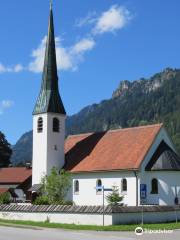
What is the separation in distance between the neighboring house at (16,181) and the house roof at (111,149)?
12.7 metres

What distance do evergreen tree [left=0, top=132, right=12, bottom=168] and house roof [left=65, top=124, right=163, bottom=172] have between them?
34612 millimetres

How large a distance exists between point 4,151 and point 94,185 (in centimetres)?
4445

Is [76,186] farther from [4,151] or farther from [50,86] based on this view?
[4,151]

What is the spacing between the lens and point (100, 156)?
52500 mm

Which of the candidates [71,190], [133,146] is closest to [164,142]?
[133,146]

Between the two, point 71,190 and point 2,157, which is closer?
point 71,190

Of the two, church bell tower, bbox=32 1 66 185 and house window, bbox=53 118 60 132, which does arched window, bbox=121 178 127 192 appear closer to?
church bell tower, bbox=32 1 66 185

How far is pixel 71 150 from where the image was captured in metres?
58.6

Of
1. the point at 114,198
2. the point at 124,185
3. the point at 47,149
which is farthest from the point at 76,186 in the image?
the point at 114,198

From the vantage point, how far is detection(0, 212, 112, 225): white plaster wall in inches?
1294

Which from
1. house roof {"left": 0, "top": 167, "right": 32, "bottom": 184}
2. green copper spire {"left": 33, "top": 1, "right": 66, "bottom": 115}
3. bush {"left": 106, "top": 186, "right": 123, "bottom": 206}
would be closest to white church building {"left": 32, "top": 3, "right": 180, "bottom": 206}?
green copper spire {"left": 33, "top": 1, "right": 66, "bottom": 115}

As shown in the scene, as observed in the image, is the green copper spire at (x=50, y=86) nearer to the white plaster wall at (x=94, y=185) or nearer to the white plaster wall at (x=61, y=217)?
the white plaster wall at (x=94, y=185)

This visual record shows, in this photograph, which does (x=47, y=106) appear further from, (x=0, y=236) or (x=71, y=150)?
(x=0, y=236)

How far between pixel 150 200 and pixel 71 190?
10.5 m
